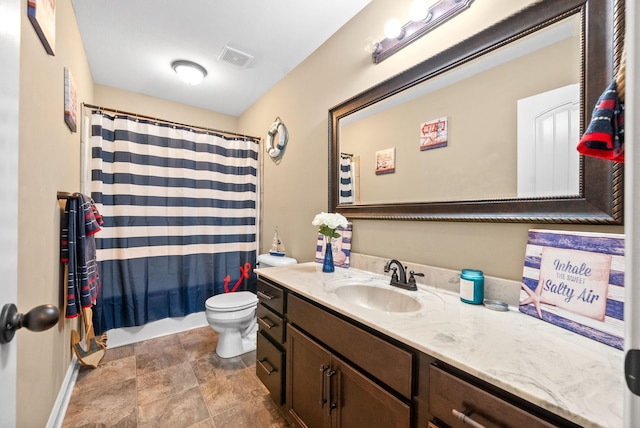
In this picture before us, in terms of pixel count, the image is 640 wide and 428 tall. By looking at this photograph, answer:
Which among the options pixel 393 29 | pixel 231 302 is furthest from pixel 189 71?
pixel 231 302

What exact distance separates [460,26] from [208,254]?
2.62 m

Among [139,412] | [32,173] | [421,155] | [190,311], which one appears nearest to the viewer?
[32,173]

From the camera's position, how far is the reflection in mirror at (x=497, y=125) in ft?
2.98

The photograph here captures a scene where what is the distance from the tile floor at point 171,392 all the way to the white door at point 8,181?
1.26 metres

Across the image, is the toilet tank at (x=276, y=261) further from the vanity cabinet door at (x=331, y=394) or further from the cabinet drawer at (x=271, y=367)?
the vanity cabinet door at (x=331, y=394)

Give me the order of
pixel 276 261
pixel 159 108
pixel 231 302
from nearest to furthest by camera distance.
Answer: pixel 231 302
pixel 276 261
pixel 159 108

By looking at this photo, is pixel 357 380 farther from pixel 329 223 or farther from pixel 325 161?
pixel 325 161

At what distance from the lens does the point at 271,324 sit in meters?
1.48

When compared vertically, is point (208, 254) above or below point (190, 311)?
above

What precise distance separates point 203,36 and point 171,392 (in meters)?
2.46

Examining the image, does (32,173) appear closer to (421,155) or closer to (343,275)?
(343,275)

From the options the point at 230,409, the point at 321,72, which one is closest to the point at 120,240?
the point at 230,409

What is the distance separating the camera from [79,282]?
1545 mm

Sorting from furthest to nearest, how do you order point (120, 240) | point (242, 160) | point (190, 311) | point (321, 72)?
point (242, 160) → point (190, 311) → point (120, 240) → point (321, 72)
